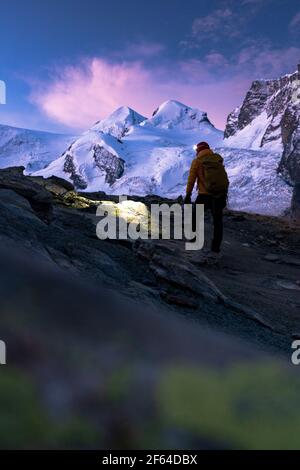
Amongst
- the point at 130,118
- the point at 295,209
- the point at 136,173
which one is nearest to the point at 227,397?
the point at 295,209

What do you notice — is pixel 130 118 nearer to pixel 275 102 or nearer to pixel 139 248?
pixel 275 102

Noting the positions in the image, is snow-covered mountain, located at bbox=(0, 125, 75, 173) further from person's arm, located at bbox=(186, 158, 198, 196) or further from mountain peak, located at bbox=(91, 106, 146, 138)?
person's arm, located at bbox=(186, 158, 198, 196)

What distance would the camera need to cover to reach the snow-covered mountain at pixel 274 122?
139 ft

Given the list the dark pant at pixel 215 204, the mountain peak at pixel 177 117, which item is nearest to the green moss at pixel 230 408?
the dark pant at pixel 215 204

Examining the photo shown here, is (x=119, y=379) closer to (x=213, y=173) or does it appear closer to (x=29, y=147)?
Result: (x=213, y=173)

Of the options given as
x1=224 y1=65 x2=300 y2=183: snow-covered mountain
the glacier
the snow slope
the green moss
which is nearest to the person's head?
the green moss

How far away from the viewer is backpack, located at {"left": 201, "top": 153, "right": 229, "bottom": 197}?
680cm

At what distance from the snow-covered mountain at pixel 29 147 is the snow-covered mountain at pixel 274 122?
190 feet

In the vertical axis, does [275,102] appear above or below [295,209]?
above

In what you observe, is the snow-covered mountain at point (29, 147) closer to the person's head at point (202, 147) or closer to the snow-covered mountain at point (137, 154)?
the snow-covered mountain at point (137, 154)

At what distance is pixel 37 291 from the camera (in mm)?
911

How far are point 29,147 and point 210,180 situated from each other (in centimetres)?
16611
